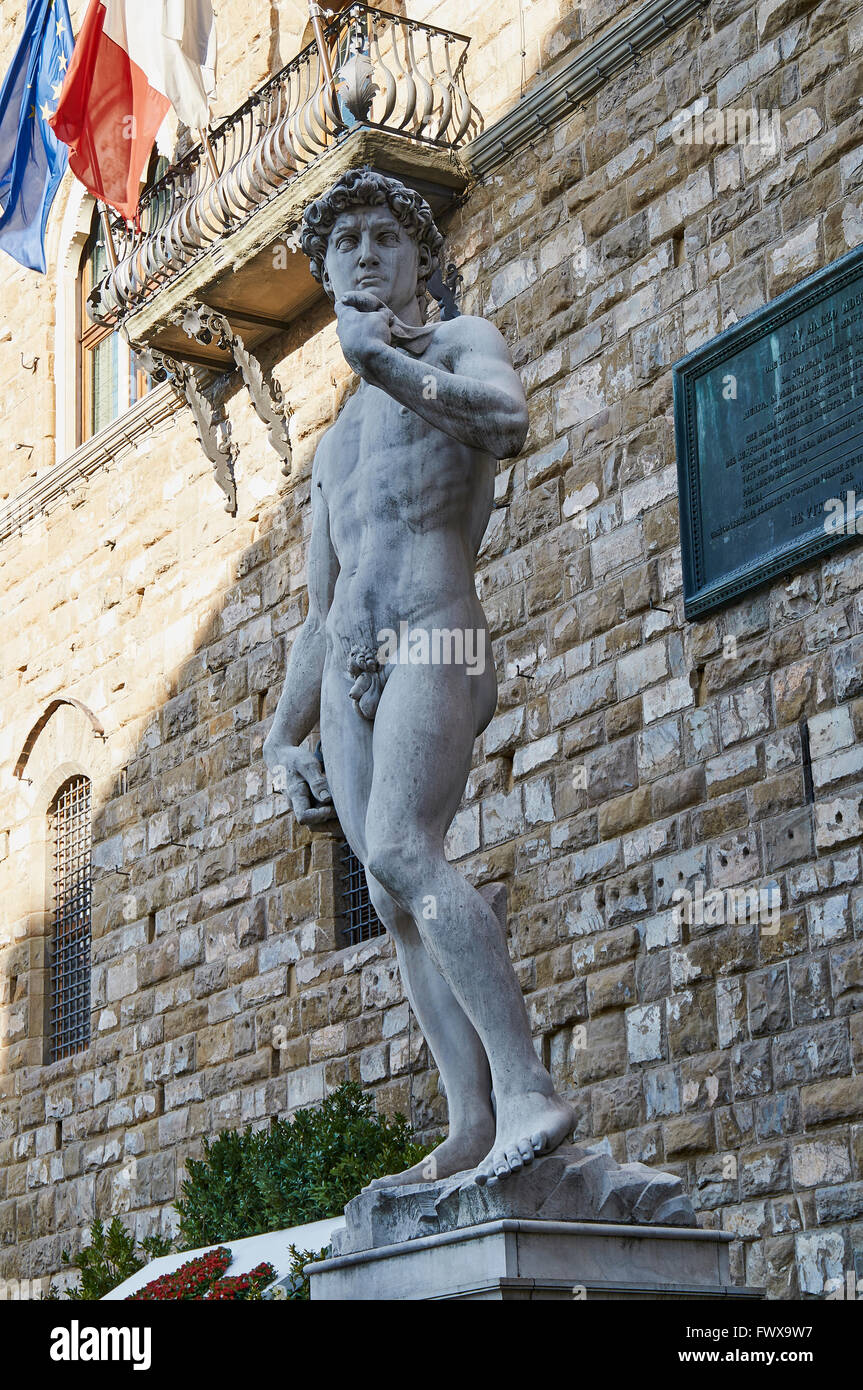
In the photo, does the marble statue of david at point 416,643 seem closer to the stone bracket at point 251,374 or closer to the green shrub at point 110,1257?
the green shrub at point 110,1257

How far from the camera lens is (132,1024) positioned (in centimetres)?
1330

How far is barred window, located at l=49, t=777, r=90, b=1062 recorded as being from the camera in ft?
47.3

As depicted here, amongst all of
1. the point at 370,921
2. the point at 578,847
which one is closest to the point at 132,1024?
the point at 370,921

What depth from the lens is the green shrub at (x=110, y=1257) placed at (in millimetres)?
10875

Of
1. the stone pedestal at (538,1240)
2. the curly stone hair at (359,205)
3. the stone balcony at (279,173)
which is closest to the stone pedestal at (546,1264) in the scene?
the stone pedestal at (538,1240)

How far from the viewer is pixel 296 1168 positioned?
979 cm

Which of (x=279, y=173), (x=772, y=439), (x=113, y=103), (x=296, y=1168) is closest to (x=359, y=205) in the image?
(x=772, y=439)

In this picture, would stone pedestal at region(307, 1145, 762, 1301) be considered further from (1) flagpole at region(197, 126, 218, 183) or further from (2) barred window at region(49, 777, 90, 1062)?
(2) barred window at region(49, 777, 90, 1062)

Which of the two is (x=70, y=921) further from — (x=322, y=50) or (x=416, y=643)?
(x=416, y=643)

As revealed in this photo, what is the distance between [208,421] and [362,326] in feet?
26.7

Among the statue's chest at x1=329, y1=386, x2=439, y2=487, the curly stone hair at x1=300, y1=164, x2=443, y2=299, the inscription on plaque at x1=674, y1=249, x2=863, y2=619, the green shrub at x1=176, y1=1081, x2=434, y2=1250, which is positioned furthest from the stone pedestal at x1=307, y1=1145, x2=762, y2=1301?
the green shrub at x1=176, y1=1081, x2=434, y2=1250

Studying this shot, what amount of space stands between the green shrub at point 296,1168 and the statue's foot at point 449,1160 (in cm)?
409

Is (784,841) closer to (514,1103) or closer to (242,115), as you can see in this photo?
(514,1103)

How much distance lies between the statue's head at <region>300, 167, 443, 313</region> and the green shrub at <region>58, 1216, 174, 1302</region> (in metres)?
6.42
